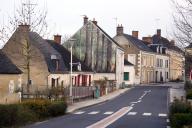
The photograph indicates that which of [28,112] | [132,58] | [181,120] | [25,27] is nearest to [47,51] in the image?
[25,27]

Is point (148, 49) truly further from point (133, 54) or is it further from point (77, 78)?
point (77, 78)

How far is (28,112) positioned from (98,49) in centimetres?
5133

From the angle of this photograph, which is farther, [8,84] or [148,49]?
[148,49]

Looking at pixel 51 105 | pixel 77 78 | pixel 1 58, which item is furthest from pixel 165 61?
pixel 51 105

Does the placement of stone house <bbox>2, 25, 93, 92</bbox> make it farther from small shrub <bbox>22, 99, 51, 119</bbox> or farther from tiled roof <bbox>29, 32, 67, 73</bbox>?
small shrub <bbox>22, 99, 51, 119</bbox>

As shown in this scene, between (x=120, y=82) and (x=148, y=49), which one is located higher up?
(x=148, y=49)

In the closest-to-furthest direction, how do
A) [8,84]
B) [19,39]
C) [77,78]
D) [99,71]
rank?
1. [8,84]
2. [19,39]
3. [77,78]
4. [99,71]

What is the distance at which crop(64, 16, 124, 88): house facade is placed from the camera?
8050 cm

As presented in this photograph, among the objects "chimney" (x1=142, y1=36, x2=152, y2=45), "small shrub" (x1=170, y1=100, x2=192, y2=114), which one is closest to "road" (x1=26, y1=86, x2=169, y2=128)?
"small shrub" (x1=170, y1=100, x2=192, y2=114)

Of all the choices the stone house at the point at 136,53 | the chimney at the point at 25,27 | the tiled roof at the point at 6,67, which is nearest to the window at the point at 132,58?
the stone house at the point at 136,53

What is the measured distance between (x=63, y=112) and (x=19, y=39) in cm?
2034

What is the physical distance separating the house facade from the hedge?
144 feet

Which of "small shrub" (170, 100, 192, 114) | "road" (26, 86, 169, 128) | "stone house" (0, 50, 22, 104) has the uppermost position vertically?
"stone house" (0, 50, 22, 104)

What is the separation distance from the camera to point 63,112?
36969 mm
